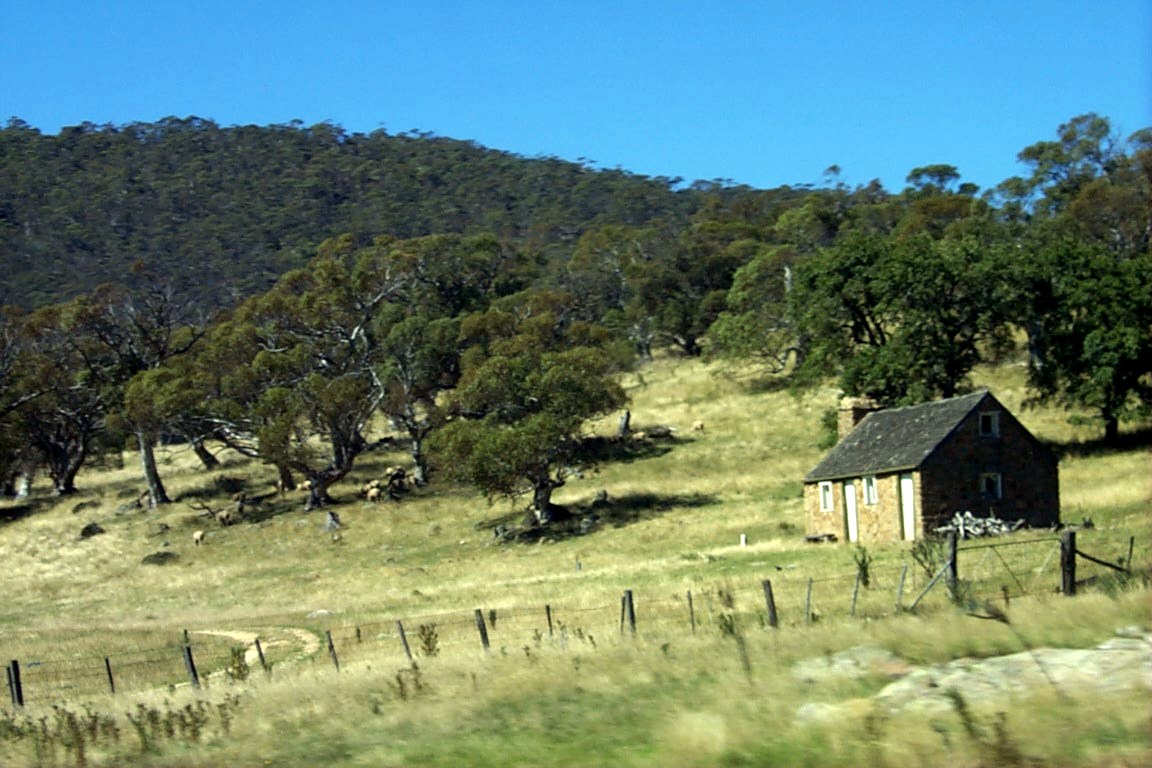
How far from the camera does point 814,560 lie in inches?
1405

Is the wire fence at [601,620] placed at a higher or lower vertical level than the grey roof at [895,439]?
lower

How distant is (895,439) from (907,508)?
12.2ft

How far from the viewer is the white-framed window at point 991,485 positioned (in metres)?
41.3

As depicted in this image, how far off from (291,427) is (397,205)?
13230cm

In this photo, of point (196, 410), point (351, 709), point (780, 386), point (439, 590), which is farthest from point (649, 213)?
point (351, 709)

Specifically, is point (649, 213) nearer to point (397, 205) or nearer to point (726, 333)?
point (397, 205)

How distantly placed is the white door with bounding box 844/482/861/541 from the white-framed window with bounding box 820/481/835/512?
1.98 feet

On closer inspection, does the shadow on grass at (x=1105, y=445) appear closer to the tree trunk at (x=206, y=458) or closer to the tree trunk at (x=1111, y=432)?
the tree trunk at (x=1111, y=432)

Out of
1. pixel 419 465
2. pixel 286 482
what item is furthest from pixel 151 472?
pixel 419 465

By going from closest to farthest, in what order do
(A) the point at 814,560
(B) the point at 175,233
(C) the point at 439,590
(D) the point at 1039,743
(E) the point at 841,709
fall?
1. (D) the point at 1039,743
2. (E) the point at 841,709
3. (A) the point at 814,560
4. (C) the point at 439,590
5. (B) the point at 175,233

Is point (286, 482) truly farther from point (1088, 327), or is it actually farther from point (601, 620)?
point (601, 620)

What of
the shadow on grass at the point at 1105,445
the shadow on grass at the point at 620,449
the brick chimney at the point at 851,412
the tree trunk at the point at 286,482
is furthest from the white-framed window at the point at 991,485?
the tree trunk at the point at 286,482

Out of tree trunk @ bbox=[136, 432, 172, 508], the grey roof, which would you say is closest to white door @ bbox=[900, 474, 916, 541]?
the grey roof

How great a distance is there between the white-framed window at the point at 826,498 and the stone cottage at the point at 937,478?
35mm
